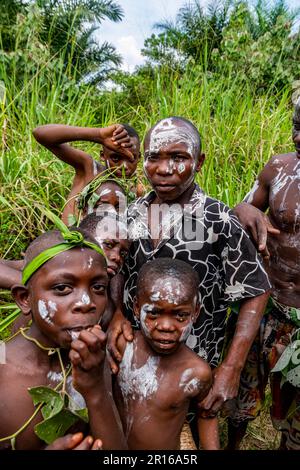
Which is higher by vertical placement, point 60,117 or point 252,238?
point 60,117

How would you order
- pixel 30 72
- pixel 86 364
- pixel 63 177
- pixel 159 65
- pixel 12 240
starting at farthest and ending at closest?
1. pixel 159 65
2. pixel 30 72
3. pixel 63 177
4. pixel 12 240
5. pixel 86 364

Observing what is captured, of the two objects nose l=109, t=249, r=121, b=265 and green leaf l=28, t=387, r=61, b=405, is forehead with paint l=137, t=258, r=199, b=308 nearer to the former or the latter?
nose l=109, t=249, r=121, b=265

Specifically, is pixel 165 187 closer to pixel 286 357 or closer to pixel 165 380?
pixel 165 380

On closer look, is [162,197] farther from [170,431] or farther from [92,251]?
[170,431]

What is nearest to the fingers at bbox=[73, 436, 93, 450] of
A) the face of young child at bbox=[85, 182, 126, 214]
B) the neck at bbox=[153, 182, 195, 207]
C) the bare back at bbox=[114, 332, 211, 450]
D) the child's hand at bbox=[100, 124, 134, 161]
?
Answer: the bare back at bbox=[114, 332, 211, 450]

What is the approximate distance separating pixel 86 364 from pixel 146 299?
0.44m

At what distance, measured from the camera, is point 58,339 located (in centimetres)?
147

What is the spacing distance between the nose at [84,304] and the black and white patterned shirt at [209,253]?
50cm

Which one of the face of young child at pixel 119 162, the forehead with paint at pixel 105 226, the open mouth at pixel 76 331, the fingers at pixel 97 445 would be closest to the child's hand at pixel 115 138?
the face of young child at pixel 119 162

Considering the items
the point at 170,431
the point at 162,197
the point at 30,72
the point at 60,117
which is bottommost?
the point at 170,431

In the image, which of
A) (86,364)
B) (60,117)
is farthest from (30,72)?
(86,364)

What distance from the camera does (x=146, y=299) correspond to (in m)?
1.71

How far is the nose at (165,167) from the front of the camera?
1860mm

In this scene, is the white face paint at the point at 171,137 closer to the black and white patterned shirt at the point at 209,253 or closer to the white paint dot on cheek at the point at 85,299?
the black and white patterned shirt at the point at 209,253
